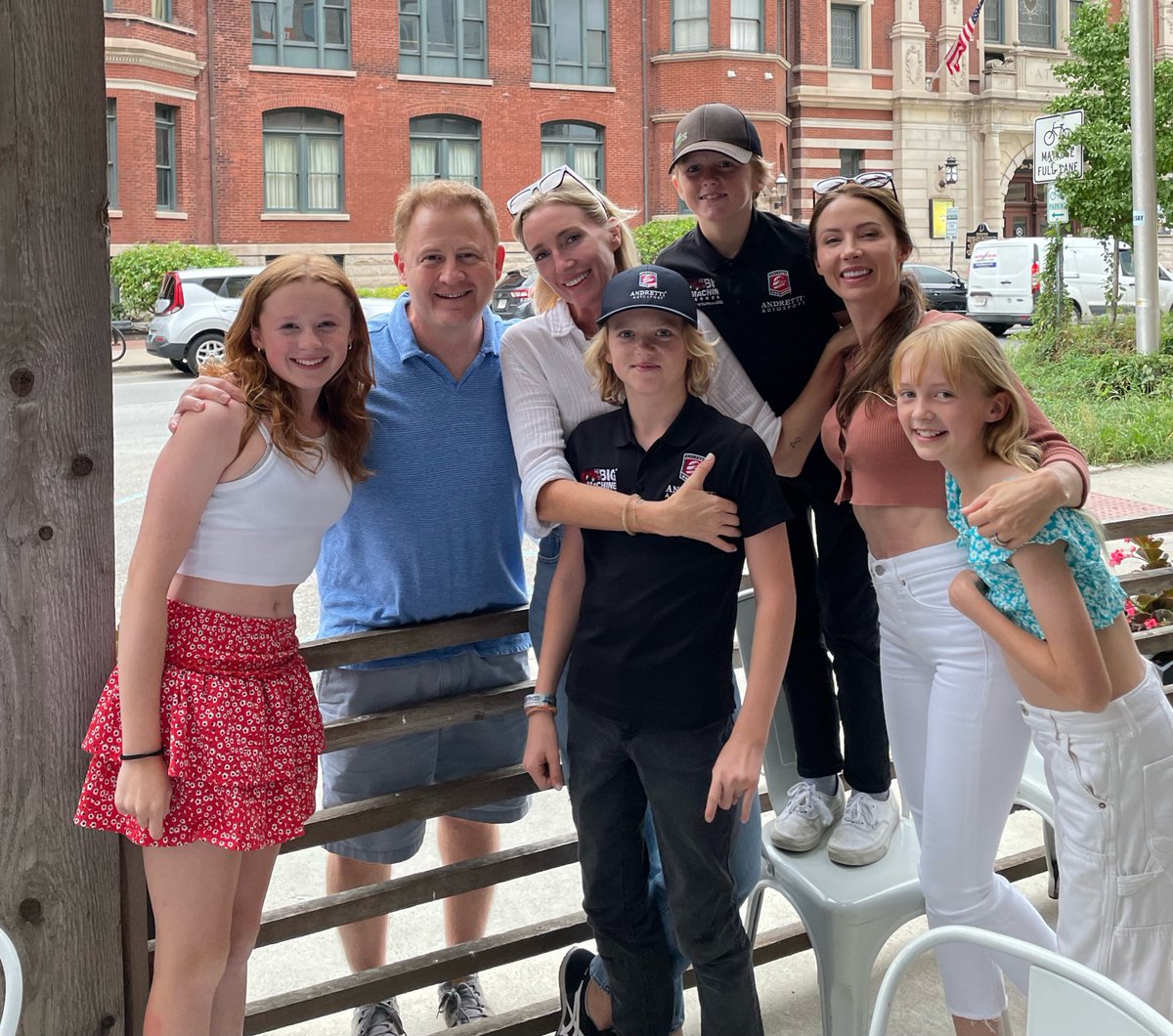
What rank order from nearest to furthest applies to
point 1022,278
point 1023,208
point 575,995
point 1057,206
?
point 575,995 → point 1057,206 → point 1022,278 → point 1023,208

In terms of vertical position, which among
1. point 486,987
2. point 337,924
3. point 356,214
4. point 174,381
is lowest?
point 486,987

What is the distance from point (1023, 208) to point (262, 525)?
38716 mm

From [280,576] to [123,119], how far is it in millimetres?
25927

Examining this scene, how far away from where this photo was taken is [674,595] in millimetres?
2385

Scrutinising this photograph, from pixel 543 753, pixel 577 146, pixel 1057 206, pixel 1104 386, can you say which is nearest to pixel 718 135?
pixel 543 753

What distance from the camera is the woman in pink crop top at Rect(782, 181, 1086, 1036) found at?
2.36m

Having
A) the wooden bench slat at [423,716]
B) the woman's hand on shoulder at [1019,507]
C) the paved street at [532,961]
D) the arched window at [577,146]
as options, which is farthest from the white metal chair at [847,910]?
the arched window at [577,146]

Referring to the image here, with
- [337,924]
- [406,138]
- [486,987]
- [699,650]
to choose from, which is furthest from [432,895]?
[406,138]

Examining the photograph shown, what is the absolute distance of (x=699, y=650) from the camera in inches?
93.4

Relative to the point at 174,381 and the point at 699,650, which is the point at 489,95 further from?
the point at 699,650

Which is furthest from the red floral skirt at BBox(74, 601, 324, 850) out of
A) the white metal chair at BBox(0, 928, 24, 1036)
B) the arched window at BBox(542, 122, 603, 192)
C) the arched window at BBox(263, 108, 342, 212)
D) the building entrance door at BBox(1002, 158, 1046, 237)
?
the building entrance door at BBox(1002, 158, 1046, 237)

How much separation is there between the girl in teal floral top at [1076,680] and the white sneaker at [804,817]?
694mm

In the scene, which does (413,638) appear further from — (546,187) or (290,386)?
(546,187)

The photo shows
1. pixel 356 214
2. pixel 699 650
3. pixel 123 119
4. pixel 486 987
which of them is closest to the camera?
pixel 699 650
